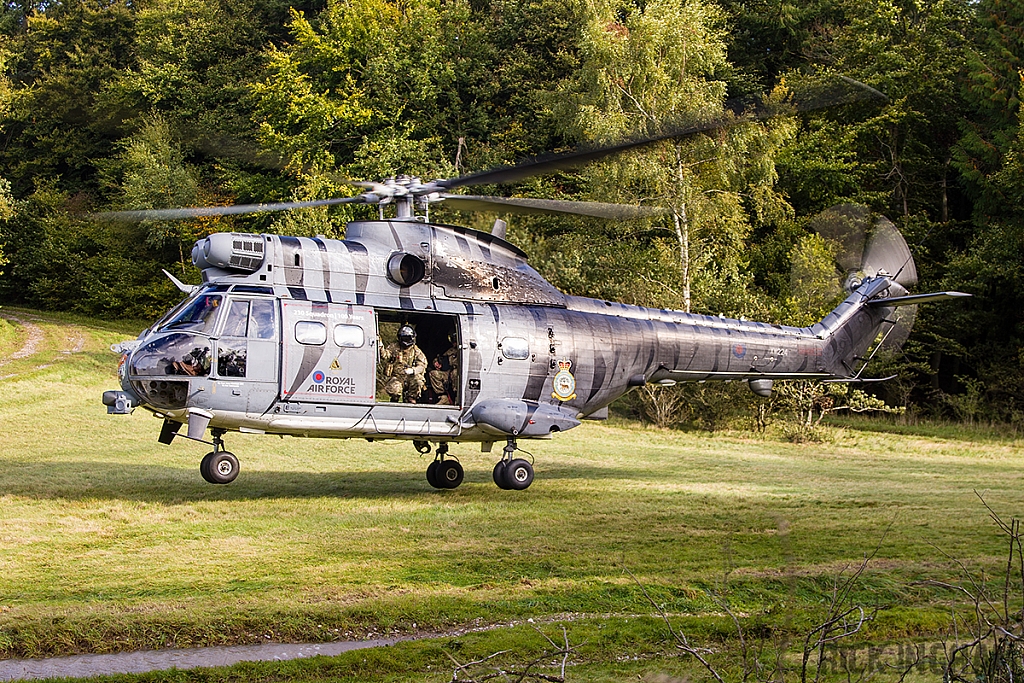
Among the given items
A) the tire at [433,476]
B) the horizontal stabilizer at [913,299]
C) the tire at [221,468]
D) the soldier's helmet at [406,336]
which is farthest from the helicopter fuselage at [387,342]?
the horizontal stabilizer at [913,299]

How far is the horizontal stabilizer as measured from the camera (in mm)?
15078

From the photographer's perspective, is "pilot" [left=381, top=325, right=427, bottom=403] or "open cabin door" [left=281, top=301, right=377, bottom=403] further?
"pilot" [left=381, top=325, right=427, bottom=403]

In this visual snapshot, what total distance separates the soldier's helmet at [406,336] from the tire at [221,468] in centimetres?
258

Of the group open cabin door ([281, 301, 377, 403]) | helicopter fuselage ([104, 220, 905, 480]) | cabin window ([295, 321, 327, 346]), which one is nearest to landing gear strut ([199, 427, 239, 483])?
helicopter fuselage ([104, 220, 905, 480])

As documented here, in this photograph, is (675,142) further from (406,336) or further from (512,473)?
(406,336)

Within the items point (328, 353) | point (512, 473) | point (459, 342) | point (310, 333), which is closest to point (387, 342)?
point (459, 342)

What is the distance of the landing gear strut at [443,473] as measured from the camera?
14.3 m

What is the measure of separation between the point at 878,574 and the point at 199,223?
117ft

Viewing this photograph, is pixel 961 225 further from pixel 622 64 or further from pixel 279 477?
pixel 279 477

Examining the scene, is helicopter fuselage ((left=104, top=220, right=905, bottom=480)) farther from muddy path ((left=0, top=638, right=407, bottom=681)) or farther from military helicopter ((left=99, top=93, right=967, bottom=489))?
muddy path ((left=0, top=638, right=407, bottom=681))

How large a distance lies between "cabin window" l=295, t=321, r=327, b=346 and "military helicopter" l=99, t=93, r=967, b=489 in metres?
0.02

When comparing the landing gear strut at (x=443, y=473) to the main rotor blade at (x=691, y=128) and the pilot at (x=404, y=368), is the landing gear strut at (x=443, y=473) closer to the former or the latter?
the pilot at (x=404, y=368)

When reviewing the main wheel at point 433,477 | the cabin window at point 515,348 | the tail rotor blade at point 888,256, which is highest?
the tail rotor blade at point 888,256

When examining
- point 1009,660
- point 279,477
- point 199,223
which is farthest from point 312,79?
point 1009,660
